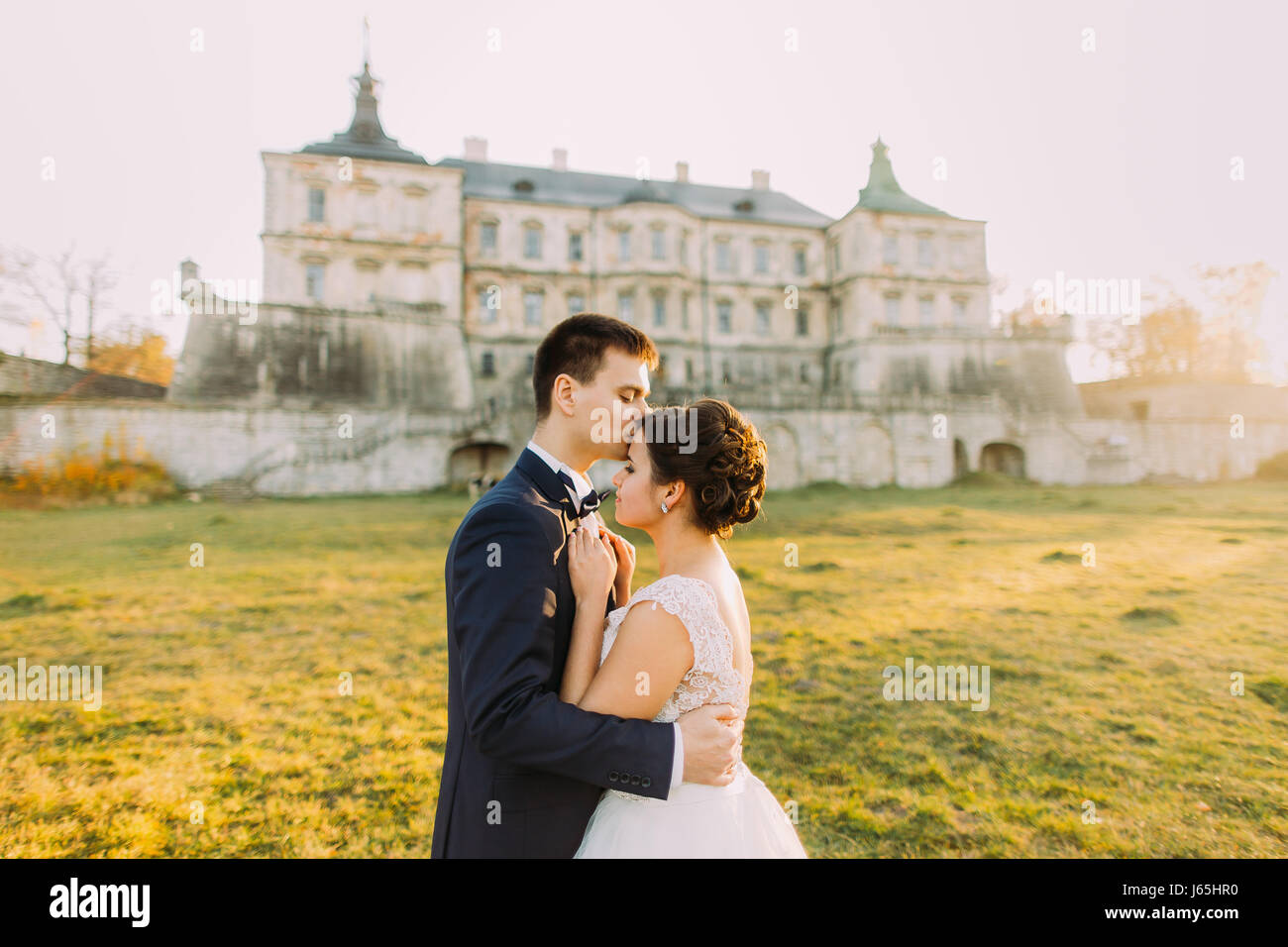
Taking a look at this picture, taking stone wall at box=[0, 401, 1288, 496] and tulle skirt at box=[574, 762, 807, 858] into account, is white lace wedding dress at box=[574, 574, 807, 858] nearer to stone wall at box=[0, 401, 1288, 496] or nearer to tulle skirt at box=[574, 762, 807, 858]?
tulle skirt at box=[574, 762, 807, 858]

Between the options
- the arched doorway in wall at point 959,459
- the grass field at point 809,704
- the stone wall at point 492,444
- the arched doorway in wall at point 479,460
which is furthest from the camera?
the arched doorway in wall at point 959,459

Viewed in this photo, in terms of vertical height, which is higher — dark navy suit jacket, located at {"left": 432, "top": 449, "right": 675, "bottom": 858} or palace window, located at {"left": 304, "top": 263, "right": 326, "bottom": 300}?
palace window, located at {"left": 304, "top": 263, "right": 326, "bottom": 300}

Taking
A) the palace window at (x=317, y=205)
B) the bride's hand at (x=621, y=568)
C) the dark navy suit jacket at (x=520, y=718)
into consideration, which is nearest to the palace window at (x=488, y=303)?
the palace window at (x=317, y=205)

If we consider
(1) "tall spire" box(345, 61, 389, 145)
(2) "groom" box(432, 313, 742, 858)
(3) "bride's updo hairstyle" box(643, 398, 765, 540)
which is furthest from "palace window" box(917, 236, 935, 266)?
(2) "groom" box(432, 313, 742, 858)

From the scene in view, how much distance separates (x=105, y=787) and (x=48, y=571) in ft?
36.1

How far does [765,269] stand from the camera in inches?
1886

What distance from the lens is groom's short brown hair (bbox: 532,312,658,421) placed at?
2.50 m

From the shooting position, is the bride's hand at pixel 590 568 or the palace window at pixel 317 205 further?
the palace window at pixel 317 205

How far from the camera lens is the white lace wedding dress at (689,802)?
6.98 ft

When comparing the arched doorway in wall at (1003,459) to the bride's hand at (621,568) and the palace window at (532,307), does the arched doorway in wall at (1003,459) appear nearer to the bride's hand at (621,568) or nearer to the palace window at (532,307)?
the palace window at (532,307)

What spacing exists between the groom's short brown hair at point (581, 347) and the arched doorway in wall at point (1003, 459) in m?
38.6

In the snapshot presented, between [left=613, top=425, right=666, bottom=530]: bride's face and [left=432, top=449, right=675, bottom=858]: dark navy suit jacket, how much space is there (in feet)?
0.81

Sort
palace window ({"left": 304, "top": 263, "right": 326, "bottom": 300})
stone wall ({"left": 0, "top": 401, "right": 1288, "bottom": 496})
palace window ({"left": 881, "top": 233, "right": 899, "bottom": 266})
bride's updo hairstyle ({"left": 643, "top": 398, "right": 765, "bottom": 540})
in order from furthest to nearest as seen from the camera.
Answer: palace window ({"left": 881, "top": 233, "right": 899, "bottom": 266})
palace window ({"left": 304, "top": 263, "right": 326, "bottom": 300})
stone wall ({"left": 0, "top": 401, "right": 1288, "bottom": 496})
bride's updo hairstyle ({"left": 643, "top": 398, "right": 765, "bottom": 540})
